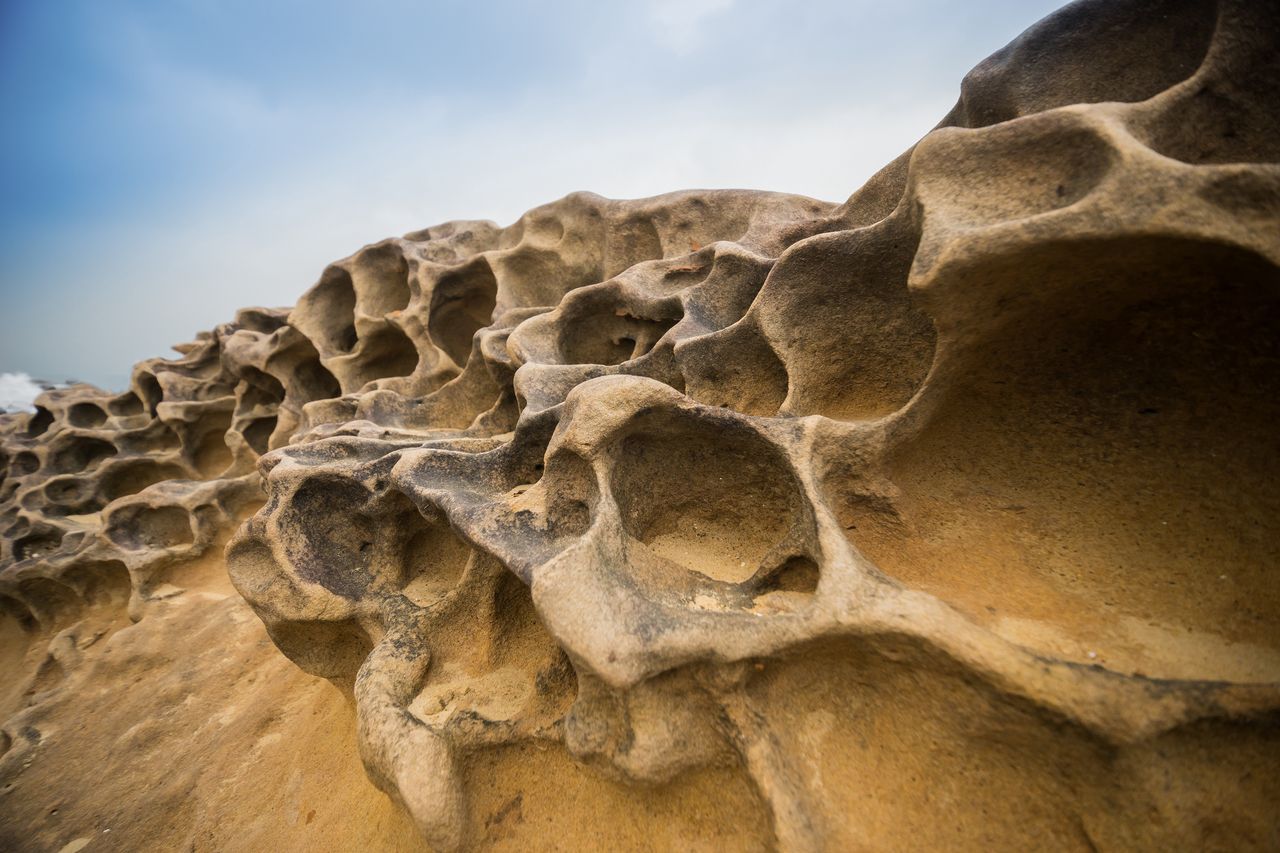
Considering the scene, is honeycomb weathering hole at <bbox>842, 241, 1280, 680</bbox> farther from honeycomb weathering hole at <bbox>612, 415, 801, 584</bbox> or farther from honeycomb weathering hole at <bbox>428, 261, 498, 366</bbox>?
honeycomb weathering hole at <bbox>428, 261, 498, 366</bbox>

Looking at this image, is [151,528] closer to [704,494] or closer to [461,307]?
[461,307]

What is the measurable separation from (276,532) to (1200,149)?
3007mm

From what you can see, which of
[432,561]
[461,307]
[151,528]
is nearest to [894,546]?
[432,561]

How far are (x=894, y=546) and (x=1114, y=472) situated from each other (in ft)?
1.81

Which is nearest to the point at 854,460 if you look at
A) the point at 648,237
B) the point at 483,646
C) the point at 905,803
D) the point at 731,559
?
the point at 731,559

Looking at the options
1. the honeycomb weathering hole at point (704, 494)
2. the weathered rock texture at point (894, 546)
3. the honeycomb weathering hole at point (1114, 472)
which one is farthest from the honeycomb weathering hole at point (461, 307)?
the honeycomb weathering hole at point (1114, 472)

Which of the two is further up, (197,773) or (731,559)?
(731,559)

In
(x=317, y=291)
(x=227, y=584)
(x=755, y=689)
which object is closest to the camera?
(x=755, y=689)

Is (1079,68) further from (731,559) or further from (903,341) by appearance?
(731,559)

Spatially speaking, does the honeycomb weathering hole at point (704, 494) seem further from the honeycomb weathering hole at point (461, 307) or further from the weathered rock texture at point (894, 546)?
the honeycomb weathering hole at point (461, 307)

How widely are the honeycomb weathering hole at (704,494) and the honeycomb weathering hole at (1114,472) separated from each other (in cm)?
24

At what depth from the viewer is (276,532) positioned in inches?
75.0

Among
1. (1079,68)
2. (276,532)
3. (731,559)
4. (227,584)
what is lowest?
(227,584)

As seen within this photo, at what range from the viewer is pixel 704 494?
64.3 inches
